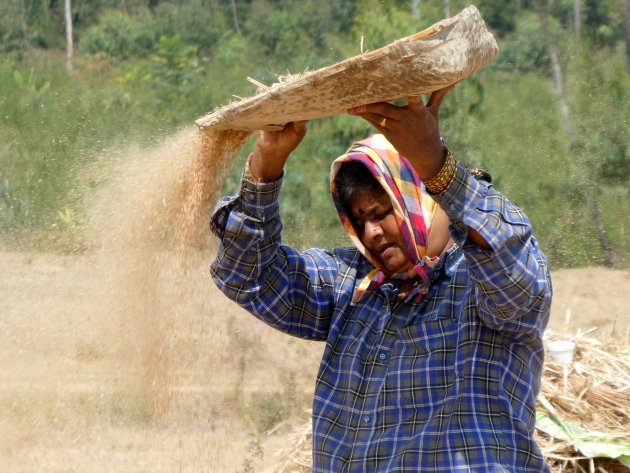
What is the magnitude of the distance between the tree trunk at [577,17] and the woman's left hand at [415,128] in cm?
777

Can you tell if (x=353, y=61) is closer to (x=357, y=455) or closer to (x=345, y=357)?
(x=345, y=357)

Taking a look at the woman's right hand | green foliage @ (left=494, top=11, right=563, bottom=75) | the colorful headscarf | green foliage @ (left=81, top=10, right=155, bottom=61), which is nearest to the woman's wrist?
the woman's right hand

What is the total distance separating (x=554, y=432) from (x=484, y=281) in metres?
1.59

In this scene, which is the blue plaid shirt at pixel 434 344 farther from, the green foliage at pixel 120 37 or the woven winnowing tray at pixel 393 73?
the green foliage at pixel 120 37

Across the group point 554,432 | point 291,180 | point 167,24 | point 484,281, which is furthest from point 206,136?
point 167,24

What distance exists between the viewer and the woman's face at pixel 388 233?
7.55ft

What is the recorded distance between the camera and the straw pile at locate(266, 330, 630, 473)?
3217 millimetres

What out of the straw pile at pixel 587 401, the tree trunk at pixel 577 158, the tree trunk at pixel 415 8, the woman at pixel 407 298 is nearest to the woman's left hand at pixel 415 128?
the woman at pixel 407 298

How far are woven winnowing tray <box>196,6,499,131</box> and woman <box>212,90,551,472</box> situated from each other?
0.08 meters

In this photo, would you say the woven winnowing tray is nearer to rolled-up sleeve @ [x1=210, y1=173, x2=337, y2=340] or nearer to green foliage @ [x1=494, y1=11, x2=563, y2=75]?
rolled-up sleeve @ [x1=210, y1=173, x2=337, y2=340]

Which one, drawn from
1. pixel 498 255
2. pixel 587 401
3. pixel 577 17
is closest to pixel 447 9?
pixel 577 17

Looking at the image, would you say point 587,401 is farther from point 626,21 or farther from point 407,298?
point 626,21

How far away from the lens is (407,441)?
6.86 feet

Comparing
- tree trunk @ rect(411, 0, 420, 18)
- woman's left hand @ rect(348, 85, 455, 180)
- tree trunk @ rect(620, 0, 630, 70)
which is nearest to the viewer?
woman's left hand @ rect(348, 85, 455, 180)
